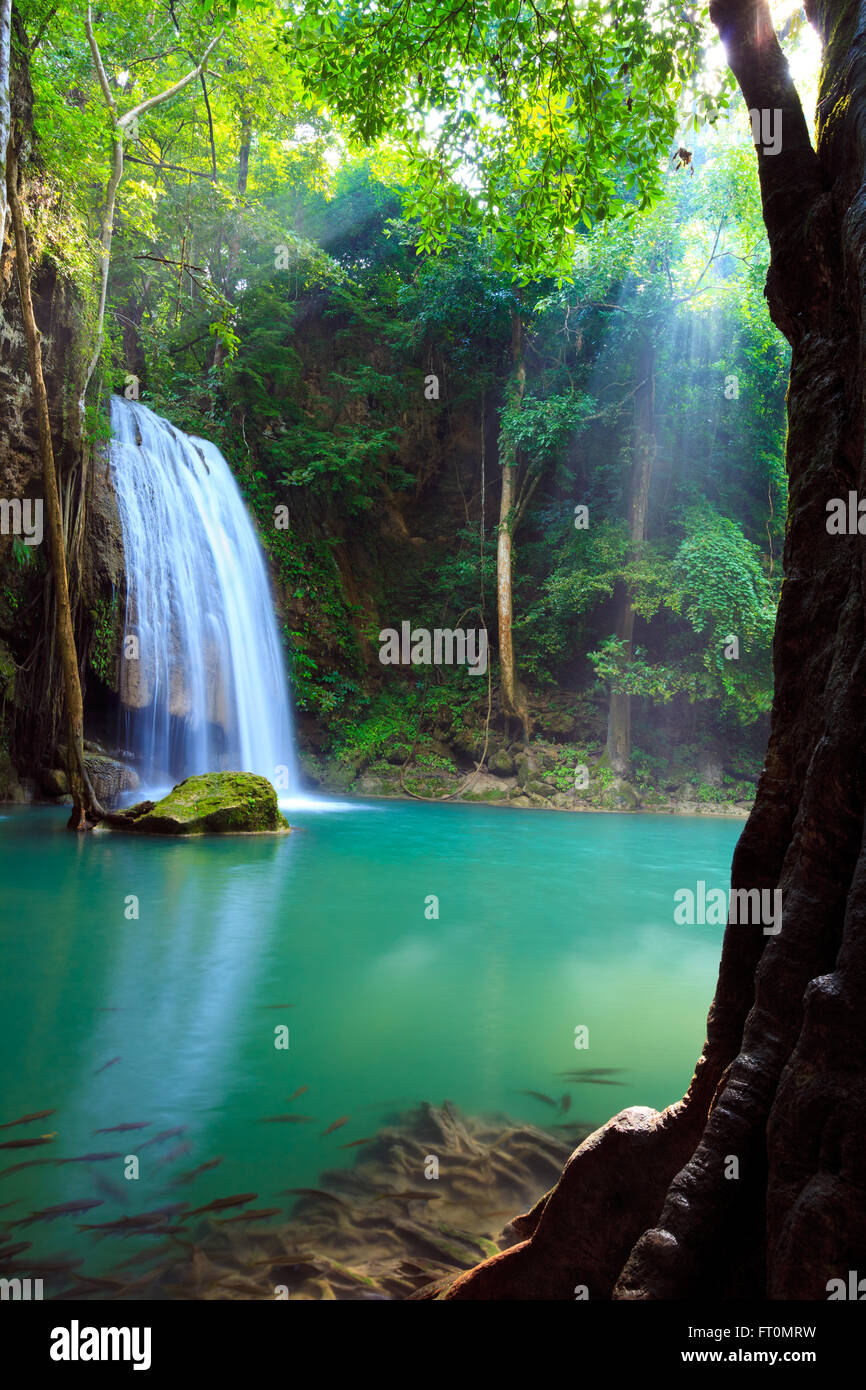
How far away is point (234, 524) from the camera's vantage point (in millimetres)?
19172

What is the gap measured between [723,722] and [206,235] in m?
20.3

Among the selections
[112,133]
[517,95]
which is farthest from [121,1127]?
[112,133]

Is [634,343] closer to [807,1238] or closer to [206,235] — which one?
[206,235]

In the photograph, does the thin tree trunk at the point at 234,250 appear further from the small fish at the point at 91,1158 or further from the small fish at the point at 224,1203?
the small fish at the point at 224,1203

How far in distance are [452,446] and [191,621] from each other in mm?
10945

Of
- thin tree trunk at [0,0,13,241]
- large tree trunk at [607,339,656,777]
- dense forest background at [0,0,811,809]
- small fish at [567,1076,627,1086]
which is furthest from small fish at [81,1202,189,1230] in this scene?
large tree trunk at [607,339,656,777]

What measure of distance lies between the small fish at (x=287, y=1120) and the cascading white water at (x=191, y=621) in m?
12.6

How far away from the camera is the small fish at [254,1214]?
2.73 m

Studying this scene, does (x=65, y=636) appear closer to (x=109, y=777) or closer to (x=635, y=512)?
(x=109, y=777)

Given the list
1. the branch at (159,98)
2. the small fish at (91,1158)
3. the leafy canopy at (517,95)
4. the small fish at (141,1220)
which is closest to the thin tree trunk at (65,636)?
the branch at (159,98)

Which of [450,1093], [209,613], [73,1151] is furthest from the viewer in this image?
[209,613]

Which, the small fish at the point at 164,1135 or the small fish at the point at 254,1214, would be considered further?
the small fish at the point at 164,1135
